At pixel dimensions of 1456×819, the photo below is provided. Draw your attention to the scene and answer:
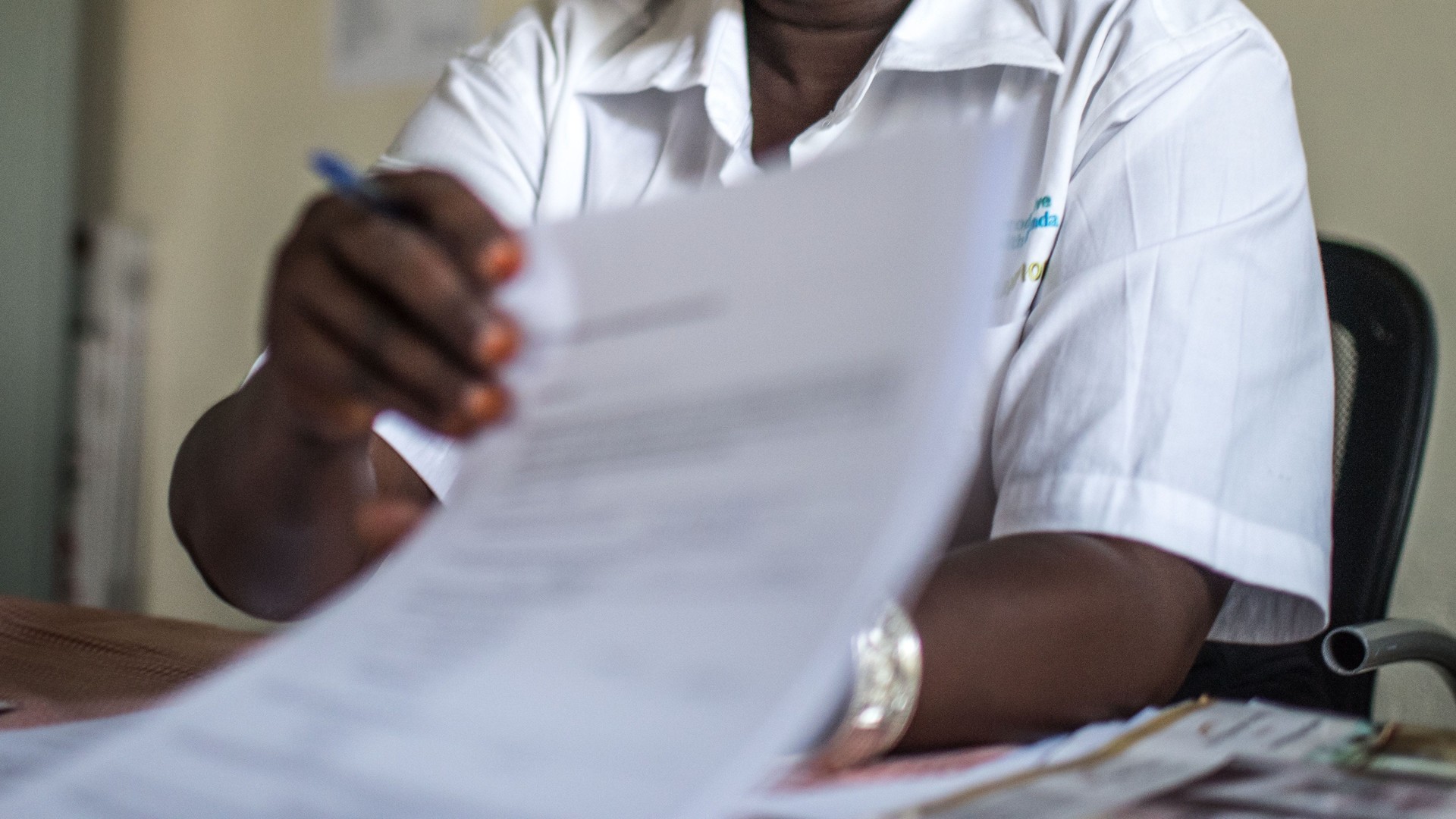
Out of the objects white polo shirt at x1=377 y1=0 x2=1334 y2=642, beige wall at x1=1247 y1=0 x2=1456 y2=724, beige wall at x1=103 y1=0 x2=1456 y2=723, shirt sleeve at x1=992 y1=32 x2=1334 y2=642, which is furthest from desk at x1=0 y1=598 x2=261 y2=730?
beige wall at x1=103 y1=0 x2=1456 y2=723

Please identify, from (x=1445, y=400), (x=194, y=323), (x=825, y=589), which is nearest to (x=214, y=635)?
(x=825, y=589)

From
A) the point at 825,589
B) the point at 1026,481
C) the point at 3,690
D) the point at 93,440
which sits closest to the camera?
the point at 825,589

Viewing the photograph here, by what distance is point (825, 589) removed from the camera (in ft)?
0.78

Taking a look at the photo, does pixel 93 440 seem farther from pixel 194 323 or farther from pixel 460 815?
pixel 460 815

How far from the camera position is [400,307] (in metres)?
0.35

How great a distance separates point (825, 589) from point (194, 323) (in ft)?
8.22

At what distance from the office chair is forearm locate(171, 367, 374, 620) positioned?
0.55 meters

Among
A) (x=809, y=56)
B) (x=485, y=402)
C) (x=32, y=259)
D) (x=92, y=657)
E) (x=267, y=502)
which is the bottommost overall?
(x=32, y=259)

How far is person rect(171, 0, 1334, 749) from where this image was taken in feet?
1.22

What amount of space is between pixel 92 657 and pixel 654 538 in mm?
456

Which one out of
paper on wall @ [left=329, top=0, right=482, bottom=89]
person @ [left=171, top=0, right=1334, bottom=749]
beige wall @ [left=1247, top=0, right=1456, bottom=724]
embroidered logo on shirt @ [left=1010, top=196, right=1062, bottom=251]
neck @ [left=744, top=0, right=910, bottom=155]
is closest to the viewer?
person @ [left=171, top=0, right=1334, bottom=749]

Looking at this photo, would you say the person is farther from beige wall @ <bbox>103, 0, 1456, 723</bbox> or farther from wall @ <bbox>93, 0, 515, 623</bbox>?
wall @ <bbox>93, 0, 515, 623</bbox>

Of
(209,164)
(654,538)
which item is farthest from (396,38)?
(654,538)

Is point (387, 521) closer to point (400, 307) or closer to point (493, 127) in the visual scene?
point (400, 307)
